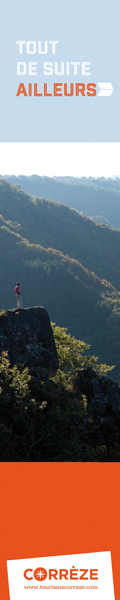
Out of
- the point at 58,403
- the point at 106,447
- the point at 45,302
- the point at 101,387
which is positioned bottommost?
the point at 106,447

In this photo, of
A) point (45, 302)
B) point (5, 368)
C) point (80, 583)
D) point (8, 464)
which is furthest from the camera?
point (45, 302)

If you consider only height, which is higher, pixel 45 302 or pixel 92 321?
pixel 45 302

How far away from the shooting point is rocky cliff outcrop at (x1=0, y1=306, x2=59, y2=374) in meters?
18.4

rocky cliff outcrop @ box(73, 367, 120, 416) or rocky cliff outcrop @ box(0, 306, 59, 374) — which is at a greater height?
rocky cliff outcrop @ box(0, 306, 59, 374)

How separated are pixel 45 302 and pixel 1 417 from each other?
184397 millimetres

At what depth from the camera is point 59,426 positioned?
14.8 metres

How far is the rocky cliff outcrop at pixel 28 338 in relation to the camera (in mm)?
18359

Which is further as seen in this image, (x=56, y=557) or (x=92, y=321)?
(x=92, y=321)

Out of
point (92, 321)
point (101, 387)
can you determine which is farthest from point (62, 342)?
point (92, 321)

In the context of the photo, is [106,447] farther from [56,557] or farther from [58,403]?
[56,557]

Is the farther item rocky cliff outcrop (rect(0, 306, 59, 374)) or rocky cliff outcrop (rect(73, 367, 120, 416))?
rocky cliff outcrop (rect(0, 306, 59, 374))

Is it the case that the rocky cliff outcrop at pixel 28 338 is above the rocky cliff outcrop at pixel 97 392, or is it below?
above

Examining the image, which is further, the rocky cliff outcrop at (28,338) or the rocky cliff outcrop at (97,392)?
the rocky cliff outcrop at (28,338)

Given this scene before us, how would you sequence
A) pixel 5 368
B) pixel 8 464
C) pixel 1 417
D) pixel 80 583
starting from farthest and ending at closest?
pixel 5 368, pixel 1 417, pixel 8 464, pixel 80 583
